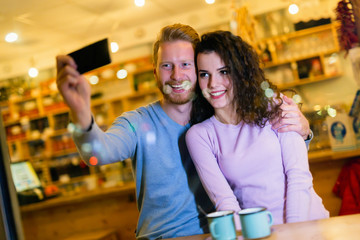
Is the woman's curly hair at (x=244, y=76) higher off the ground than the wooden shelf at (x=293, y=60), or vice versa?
the wooden shelf at (x=293, y=60)

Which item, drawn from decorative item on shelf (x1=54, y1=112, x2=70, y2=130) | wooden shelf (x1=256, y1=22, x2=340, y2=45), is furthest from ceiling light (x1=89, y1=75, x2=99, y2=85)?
wooden shelf (x1=256, y1=22, x2=340, y2=45)

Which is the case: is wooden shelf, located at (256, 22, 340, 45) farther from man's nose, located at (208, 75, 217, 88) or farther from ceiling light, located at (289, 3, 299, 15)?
man's nose, located at (208, 75, 217, 88)

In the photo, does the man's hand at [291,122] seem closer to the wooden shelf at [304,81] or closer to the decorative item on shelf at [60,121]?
the wooden shelf at [304,81]

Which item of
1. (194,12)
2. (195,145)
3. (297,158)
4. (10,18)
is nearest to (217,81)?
(195,145)

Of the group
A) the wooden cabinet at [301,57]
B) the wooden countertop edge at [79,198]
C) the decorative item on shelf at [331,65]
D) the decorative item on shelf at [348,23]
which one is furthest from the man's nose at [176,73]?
the decorative item on shelf at [331,65]

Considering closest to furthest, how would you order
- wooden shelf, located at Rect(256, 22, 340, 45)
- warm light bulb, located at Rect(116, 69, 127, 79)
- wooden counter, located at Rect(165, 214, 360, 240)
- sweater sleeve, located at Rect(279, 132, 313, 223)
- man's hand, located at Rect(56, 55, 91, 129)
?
wooden counter, located at Rect(165, 214, 360, 240) → man's hand, located at Rect(56, 55, 91, 129) → sweater sleeve, located at Rect(279, 132, 313, 223) → wooden shelf, located at Rect(256, 22, 340, 45) → warm light bulb, located at Rect(116, 69, 127, 79)

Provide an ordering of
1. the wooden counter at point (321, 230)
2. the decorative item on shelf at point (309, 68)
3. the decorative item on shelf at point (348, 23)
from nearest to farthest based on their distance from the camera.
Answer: the wooden counter at point (321, 230), the decorative item on shelf at point (348, 23), the decorative item on shelf at point (309, 68)

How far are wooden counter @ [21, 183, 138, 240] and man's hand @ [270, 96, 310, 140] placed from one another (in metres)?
1.33

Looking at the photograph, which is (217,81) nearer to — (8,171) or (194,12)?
(8,171)

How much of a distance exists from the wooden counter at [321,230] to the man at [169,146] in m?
0.29

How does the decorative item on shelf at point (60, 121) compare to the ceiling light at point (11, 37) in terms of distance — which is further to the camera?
the decorative item on shelf at point (60, 121)

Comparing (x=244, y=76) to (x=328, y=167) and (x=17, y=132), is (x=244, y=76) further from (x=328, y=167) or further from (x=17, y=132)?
(x=17, y=132)

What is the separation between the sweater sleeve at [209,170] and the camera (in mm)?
970

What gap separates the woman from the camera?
0.99 meters
